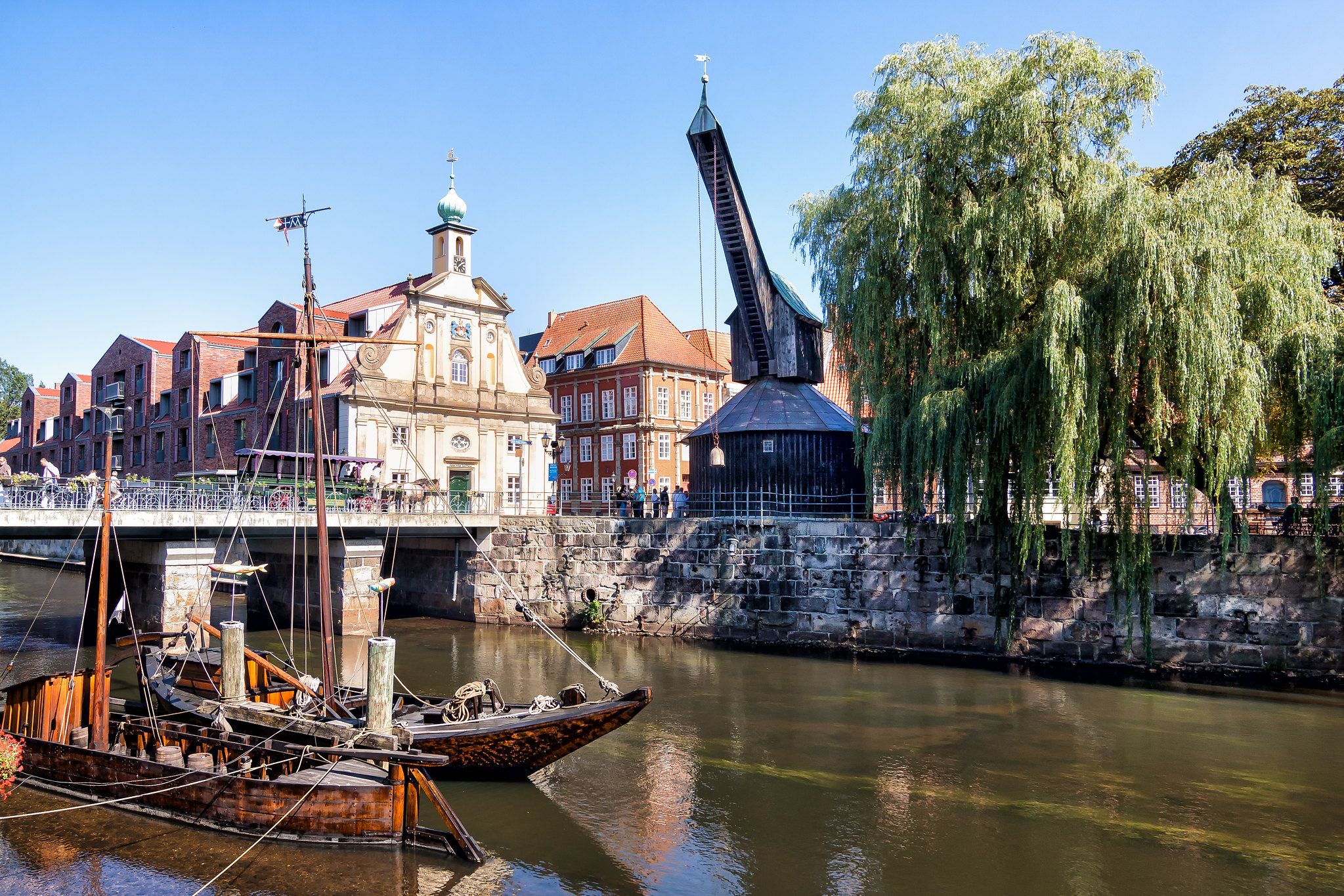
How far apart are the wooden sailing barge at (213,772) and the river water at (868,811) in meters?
0.26

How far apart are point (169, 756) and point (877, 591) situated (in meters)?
16.8

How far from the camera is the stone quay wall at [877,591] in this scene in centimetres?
1956

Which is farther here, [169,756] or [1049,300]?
[1049,300]

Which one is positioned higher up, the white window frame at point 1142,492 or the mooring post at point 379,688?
the white window frame at point 1142,492

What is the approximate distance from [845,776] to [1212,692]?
9830mm

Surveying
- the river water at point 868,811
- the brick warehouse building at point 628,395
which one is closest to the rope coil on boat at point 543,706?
the river water at point 868,811

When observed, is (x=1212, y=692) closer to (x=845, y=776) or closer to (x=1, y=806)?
(x=845, y=776)

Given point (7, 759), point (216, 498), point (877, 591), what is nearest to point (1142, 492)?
point (877, 591)

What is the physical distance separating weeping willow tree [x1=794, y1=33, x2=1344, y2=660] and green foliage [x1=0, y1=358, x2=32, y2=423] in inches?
3459

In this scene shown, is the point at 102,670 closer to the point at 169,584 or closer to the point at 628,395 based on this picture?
the point at 169,584

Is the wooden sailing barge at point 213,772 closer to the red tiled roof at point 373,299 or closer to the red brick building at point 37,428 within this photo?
the red tiled roof at point 373,299

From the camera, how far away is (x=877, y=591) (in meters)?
24.0

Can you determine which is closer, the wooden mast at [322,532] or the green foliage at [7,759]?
the green foliage at [7,759]

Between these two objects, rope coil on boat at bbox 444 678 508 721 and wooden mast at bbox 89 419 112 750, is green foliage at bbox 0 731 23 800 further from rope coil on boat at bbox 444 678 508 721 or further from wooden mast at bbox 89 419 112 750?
rope coil on boat at bbox 444 678 508 721
